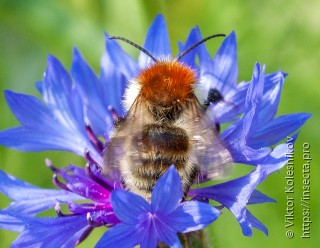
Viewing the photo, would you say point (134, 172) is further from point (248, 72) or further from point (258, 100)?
point (248, 72)

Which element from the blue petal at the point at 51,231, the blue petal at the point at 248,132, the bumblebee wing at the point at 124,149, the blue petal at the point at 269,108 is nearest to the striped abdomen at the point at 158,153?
the bumblebee wing at the point at 124,149

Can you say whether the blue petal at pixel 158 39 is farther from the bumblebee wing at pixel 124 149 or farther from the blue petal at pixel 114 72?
the bumblebee wing at pixel 124 149

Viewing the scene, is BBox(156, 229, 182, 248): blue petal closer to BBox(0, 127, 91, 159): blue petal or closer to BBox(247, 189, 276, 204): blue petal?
BBox(247, 189, 276, 204): blue petal

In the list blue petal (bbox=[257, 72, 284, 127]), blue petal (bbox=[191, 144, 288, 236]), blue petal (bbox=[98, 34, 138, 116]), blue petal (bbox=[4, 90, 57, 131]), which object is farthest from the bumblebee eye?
blue petal (bbox=[4, 90, 57, 131])

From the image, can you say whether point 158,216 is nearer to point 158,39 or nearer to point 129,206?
point 129,206

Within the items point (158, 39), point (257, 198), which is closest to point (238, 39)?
point (158, 39)

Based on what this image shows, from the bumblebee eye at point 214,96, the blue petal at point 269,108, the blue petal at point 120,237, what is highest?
the bumblebee eye at point 214,96

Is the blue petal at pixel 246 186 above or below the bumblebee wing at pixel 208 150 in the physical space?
below

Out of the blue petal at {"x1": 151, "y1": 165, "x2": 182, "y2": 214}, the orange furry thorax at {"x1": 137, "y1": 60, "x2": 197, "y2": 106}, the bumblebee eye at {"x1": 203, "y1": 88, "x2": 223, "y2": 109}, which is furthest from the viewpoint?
the bumblebee eye at {"x1": 203, "y1": 88, "x2": 223, "y2": 109}
